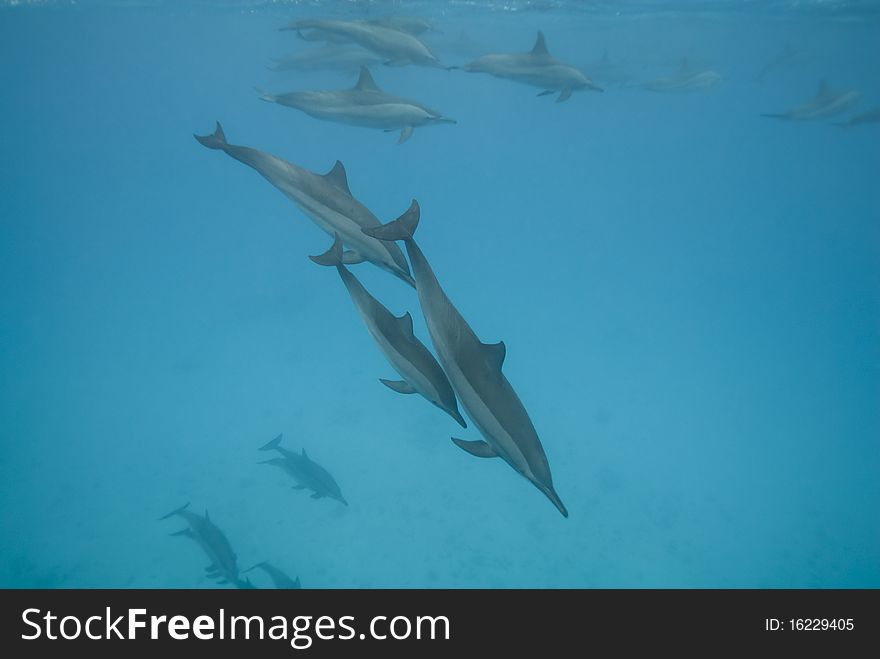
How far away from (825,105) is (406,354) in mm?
13068

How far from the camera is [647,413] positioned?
43.0ft

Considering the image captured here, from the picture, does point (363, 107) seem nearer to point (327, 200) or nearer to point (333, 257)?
point (327, 200)

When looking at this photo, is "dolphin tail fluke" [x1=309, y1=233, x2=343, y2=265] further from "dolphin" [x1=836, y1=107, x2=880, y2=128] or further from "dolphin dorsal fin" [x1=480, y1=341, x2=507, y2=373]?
"dolphin" [x1=836, y1=107, x2=880, y2=128]

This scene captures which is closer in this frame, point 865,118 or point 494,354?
point 494,354

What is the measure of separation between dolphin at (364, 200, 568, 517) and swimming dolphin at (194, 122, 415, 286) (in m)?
0.95

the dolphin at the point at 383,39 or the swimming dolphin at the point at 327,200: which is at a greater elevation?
the dolphin at the point at 383,39

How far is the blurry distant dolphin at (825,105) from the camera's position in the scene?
11.1 meters

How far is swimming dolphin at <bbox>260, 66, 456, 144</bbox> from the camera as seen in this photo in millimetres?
6055

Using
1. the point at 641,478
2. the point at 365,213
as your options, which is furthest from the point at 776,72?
the point at 365,213

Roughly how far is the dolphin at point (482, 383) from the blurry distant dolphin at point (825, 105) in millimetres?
11683

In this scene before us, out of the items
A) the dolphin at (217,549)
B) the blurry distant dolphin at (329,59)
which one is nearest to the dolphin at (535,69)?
the blurry distant dolphin at (329,59)

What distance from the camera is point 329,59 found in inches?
422

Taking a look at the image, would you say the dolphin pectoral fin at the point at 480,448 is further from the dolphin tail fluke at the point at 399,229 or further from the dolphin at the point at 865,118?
the dolphin at the point at 865,118

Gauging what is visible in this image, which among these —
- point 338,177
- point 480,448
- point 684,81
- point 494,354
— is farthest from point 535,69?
point 684,81
